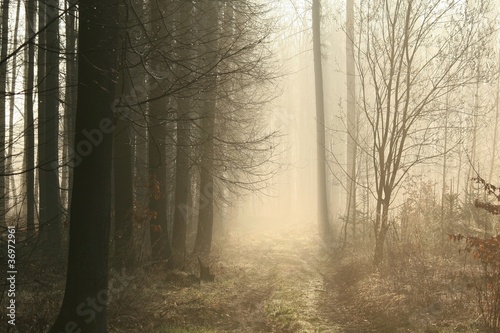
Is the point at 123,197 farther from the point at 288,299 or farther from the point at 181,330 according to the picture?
the point at 288,299

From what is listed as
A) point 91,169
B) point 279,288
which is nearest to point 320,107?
point 279,288

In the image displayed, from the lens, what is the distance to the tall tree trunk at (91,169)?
5414mm

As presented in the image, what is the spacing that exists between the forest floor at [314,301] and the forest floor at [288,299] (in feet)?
0.06

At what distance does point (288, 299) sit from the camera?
393 inches

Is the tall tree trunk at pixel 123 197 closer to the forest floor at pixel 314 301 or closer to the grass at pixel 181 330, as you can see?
the forest floor at pixel 314 301

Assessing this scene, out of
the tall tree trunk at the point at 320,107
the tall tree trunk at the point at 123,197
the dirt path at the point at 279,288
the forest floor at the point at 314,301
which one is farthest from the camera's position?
the tall tree trunk at the point at 320,107

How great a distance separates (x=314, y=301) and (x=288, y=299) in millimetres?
587

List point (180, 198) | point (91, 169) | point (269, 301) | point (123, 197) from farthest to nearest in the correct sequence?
point (180, 198) < point (123, 197) < point (269, 301) < point (91, 169)

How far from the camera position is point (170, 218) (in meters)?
17.5

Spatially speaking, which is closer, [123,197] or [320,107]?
[123,197]

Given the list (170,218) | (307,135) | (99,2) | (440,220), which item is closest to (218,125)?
(170,218)

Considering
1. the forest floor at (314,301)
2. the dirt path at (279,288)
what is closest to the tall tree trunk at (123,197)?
the forest floor at (314,301)

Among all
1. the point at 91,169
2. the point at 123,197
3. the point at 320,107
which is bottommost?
the point at 123,197

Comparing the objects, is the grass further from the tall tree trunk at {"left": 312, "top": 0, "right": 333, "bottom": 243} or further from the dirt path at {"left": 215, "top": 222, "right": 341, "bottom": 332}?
the tall tree trunk at {"left": 312, "top": 0, "right": 333, "bottom": 243}
